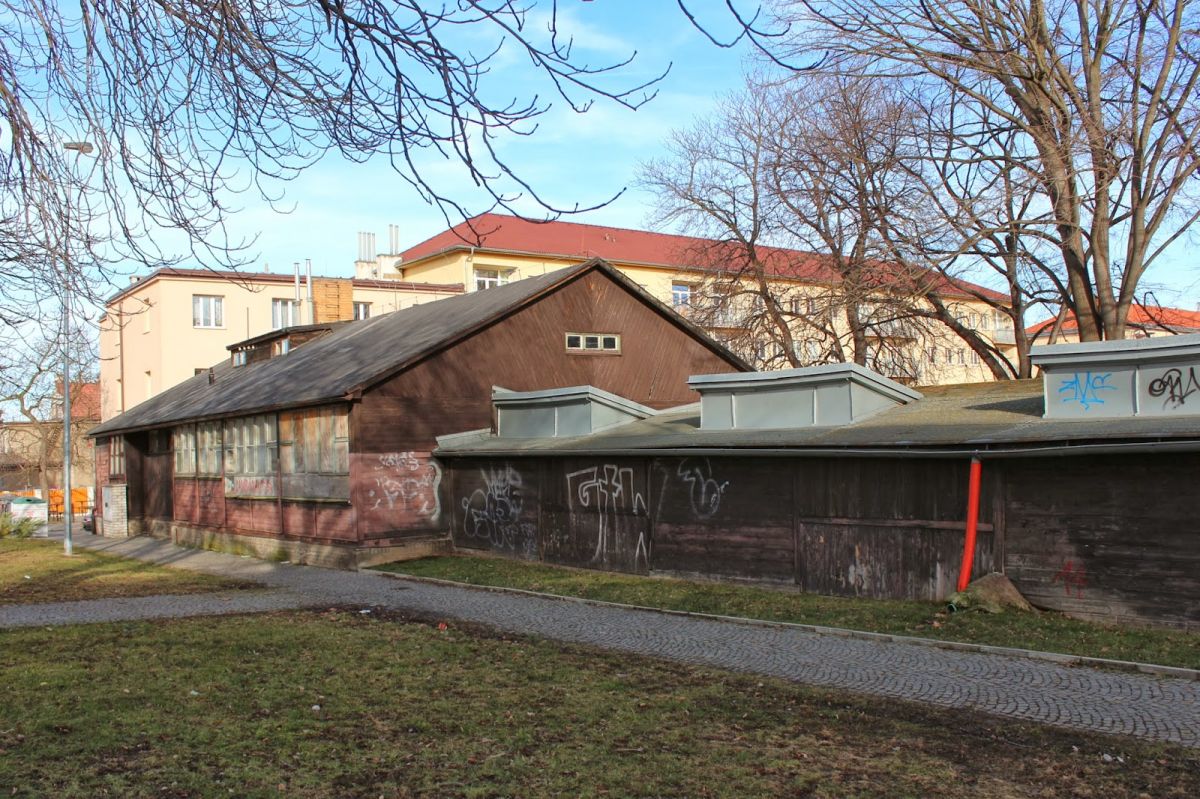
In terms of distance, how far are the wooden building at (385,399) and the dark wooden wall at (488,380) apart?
3 centimetres

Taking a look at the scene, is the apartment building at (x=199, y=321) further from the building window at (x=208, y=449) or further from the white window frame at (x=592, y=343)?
the white window frame at (x=592, y=343)

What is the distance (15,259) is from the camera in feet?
26.5

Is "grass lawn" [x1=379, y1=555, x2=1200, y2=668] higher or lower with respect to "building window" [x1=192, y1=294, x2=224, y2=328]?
lower

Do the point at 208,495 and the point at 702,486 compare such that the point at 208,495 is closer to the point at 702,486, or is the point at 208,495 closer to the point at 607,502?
the point at 607,502

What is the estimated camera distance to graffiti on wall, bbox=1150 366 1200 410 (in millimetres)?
11992

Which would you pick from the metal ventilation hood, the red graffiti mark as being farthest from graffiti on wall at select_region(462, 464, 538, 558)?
the red graffiti mark

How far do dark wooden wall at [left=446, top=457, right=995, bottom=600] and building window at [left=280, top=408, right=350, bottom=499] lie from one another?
3.02 meters

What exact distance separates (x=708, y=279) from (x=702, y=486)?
18901mm

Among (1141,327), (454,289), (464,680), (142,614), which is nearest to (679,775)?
(464,680)

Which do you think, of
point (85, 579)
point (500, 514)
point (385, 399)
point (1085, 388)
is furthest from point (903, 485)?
point (85, 579)

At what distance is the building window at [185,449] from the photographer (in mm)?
30047

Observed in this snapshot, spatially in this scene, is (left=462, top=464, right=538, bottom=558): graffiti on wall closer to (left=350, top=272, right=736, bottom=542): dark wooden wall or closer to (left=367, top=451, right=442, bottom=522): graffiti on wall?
(left=367, top=451, right=442, bottom=522): graffiti on wall

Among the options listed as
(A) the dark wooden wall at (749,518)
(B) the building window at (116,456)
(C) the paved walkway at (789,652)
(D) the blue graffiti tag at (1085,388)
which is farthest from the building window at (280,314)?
(D) the blue graffiti tag at (1085,388)

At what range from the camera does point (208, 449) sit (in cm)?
2875
